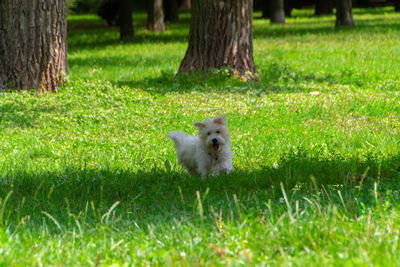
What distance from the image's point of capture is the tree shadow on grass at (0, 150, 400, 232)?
4871 mm

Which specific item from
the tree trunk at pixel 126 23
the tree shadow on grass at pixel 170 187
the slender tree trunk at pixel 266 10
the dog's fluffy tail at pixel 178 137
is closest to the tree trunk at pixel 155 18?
the tree trunk at pixel 126 23

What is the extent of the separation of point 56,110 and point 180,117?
2.15 m

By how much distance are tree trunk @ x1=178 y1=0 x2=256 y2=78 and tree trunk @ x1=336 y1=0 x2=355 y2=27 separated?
1447cm

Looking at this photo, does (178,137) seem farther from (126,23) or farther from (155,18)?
(155,18)

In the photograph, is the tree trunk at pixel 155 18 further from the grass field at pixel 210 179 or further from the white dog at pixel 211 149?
the white dog at pixel 211 149

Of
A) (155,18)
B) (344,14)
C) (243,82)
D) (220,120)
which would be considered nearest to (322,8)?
(344,14)

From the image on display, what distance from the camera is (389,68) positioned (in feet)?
41.8

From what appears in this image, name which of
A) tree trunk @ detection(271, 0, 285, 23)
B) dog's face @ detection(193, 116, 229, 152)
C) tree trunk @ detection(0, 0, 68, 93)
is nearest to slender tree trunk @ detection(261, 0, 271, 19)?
tree trunk @ detection(271, 0, 285, 23)

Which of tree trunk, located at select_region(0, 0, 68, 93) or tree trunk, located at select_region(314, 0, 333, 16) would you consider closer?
tree trunk, located at select_region(0, 0, 68, 93)

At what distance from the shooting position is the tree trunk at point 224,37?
39.4ft

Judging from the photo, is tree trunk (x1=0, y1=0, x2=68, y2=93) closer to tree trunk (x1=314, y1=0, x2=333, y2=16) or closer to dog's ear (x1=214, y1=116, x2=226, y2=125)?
dog's ear (x1=214, y1=116, x2=226, y2=125)

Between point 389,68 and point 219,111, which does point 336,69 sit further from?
point 219,111

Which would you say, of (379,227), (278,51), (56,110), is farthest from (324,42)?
(379,227)

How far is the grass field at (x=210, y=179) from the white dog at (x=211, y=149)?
0.25 meters
